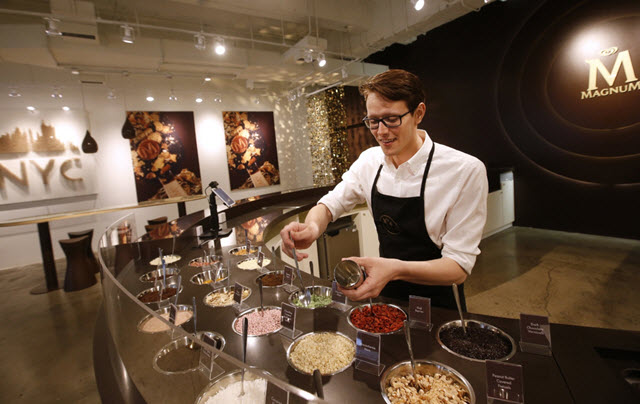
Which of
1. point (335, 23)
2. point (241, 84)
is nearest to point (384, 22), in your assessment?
point (335, 23)

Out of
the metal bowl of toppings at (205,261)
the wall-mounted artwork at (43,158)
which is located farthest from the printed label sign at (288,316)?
the wall-mounted artwork at (43,158)

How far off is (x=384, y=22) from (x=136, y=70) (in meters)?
4.42

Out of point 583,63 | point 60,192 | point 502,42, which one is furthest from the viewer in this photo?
point 60,192

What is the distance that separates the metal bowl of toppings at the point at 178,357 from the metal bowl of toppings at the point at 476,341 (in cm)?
75

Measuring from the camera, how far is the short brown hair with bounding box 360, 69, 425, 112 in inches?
47.9

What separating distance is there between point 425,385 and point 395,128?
0.91 meters

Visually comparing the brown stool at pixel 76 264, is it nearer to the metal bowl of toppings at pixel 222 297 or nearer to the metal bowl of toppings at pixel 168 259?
the metal bowl of toppings at pixel 168 259

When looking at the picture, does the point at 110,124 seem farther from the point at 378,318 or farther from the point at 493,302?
the point at 493,302

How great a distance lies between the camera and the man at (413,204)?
3.77 ft

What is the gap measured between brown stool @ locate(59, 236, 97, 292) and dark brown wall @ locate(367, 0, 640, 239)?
679 cm

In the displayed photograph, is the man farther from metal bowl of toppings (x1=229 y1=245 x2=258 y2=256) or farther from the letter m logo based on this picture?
the letter m logo

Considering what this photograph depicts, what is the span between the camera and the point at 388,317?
3.90ft

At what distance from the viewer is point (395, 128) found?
1.27m

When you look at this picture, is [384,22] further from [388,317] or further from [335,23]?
[388,317]
